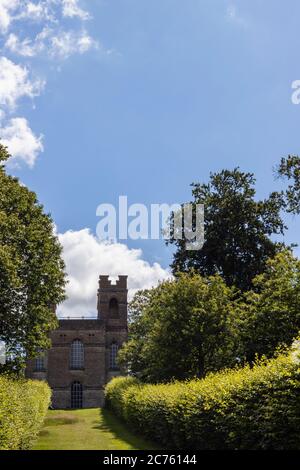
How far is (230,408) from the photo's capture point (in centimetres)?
1293

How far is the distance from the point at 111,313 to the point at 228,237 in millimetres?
26134

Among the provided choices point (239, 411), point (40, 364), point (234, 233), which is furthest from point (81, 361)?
point (239, 411)

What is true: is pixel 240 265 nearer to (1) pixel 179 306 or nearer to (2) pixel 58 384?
(1) pixel 179 306

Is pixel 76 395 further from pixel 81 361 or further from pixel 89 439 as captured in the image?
pixel 89 439

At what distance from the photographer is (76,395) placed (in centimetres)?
5875

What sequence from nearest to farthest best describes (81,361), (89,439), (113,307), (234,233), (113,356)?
(89,439)
(234,233)
(81,361)
(113,356)
(113,307)

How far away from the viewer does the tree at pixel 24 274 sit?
92.3 feet

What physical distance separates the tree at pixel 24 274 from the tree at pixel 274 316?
1192 cm

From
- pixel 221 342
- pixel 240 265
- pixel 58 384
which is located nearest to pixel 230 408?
pixel 221 342

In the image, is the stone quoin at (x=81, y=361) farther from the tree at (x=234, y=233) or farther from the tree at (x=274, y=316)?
the tree at (x=274, y=316)

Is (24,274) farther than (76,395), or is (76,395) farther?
(76,395)

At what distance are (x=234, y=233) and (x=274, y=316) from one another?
54.4 ft

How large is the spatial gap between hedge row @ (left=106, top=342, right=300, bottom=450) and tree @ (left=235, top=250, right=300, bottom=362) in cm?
964

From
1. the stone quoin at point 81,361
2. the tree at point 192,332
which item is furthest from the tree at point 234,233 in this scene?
the stone quoin at point 81,361
